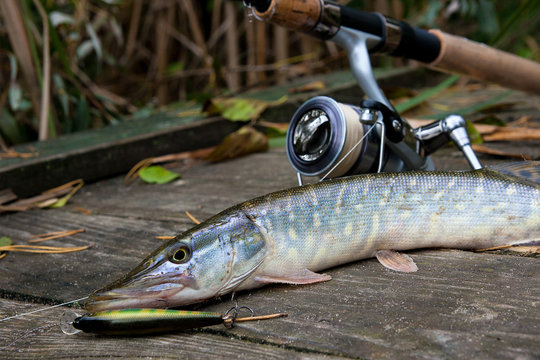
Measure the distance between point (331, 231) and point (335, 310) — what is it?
0.90 ft

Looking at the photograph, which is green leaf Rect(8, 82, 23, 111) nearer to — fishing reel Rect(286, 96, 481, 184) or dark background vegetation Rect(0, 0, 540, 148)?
dark background vegetation Rect(0, 0, 540, 148)

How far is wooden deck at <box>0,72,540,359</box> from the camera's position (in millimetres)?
1244

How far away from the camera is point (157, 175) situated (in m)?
3.06

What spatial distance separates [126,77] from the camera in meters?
6.36

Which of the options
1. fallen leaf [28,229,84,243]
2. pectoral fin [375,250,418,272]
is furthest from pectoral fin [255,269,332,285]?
fallen leaf [28,229,84,243]

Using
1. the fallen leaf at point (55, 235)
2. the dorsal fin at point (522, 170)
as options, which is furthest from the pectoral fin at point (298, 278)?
the fallen leaf at point (55, 235)

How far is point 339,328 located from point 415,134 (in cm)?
99

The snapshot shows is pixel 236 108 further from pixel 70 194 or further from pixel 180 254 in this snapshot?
pixel 180 254

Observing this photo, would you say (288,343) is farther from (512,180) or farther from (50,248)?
(50,248)

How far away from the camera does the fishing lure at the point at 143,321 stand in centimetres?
136

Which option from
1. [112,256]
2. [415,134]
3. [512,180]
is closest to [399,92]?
[415,134]

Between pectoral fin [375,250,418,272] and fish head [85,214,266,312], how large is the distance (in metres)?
0.37

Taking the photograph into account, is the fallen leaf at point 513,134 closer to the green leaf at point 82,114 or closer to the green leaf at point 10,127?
the green leaf at point 82,114

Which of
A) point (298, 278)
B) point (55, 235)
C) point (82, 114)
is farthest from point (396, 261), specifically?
point (82, 114)
